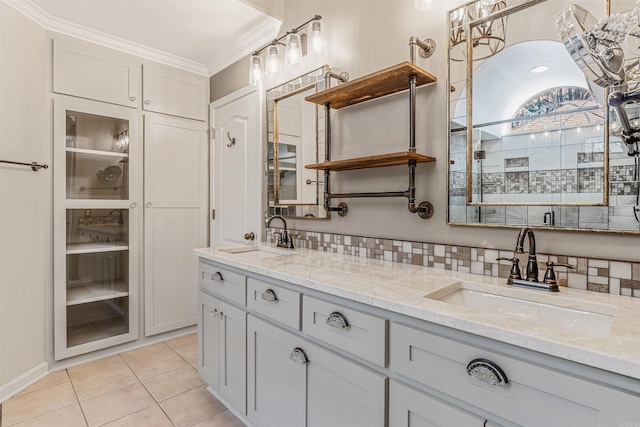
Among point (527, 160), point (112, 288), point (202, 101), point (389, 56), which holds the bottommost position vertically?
point (112, 288)

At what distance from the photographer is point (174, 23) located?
2.34 m

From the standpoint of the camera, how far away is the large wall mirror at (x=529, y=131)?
109 cm

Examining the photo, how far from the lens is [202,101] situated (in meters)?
3.04

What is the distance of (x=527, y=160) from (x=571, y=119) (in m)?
0.18

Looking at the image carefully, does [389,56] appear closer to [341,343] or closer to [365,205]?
[365,205]

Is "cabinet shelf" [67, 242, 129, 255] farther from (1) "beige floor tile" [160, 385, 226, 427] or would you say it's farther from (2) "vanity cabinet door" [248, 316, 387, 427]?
(2) "vanity cabinet door" [248, 316, 387, 427]

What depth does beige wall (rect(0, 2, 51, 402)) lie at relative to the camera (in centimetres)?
198

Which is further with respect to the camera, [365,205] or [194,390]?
[194,390]

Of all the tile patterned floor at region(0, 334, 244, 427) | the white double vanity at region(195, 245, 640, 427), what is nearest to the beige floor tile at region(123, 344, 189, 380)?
the tile patterned floor at region(0, 334, 244, 427)

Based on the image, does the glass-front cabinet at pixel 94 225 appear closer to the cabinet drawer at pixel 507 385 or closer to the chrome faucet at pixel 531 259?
the cabinet drawer at pixel 507 385

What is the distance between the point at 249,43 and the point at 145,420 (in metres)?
2.58

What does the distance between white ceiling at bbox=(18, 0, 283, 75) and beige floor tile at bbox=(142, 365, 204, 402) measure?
2.41m

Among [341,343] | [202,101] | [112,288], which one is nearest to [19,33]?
[202,101]

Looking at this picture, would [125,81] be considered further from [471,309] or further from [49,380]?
[471,309]
